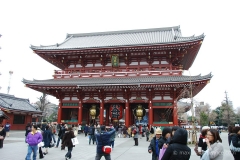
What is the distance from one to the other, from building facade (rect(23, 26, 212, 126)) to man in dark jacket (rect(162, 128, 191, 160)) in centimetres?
1676

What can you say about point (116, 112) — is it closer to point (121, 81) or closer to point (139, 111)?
point (139, 111)

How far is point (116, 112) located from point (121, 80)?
16.4ft

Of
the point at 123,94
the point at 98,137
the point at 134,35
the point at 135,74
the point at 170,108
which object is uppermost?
the point at 134,35

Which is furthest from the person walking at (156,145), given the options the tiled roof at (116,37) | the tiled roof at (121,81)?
the tiled roof at (116,37)

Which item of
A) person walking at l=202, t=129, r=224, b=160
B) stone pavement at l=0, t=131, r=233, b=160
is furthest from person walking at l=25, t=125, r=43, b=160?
person walking at l=202, t=129, r=224, b=160

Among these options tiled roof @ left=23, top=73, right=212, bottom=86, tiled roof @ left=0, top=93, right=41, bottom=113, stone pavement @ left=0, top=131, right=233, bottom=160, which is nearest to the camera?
stone pavement @ left=0, top=131, right=233, bottom=160

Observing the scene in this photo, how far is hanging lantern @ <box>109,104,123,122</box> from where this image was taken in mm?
25203

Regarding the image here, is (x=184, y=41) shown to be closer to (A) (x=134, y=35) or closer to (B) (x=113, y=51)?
(B) (x=113, y=51)

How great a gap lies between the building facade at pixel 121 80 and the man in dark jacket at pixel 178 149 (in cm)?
1676

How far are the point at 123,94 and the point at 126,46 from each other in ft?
19.3

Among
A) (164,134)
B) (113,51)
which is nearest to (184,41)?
(113,51)

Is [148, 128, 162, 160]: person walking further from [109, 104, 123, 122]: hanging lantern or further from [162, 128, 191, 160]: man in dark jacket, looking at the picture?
[109, 104, 123, 122]: hanging lantern

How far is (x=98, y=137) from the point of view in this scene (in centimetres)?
722

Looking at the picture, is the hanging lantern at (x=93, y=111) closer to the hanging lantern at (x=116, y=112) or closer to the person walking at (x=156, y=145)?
the hanging lantern at (x=116, y=112)
